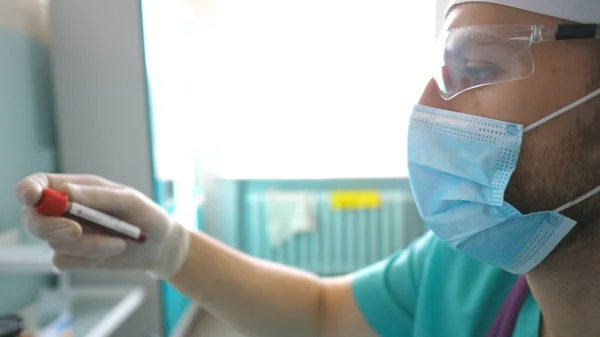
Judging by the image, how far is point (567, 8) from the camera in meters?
0.52

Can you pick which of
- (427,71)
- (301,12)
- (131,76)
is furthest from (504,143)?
(301,12)

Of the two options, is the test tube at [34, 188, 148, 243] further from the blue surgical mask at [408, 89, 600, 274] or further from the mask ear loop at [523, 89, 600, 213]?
the mask ear loop at [523, 89, 600, 213]

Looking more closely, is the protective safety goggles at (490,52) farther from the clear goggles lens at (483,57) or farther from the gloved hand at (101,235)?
the gloved hand at (101,235)

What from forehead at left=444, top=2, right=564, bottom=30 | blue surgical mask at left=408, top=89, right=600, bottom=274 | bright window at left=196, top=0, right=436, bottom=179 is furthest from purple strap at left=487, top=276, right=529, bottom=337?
bright window at left=196, top=0, right=436, bottom=179

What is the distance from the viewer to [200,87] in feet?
6.02

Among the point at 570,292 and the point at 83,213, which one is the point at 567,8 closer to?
the point at 570,292

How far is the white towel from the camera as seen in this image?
76.4 inches

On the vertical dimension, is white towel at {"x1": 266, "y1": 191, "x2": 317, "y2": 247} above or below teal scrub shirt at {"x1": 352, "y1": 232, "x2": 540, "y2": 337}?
below

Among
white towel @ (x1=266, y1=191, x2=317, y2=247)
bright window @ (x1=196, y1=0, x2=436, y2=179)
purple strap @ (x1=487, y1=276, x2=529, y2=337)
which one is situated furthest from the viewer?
white towel @ (x1=266, y1=191, x2=317, y2=247)

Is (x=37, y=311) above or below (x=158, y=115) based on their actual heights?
below

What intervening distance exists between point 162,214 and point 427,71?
0.44 m

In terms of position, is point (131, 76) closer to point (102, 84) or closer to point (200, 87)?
point (102, 84)

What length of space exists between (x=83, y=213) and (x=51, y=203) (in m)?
0.05

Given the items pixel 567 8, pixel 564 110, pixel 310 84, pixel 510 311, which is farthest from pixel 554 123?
pixel 310 84
